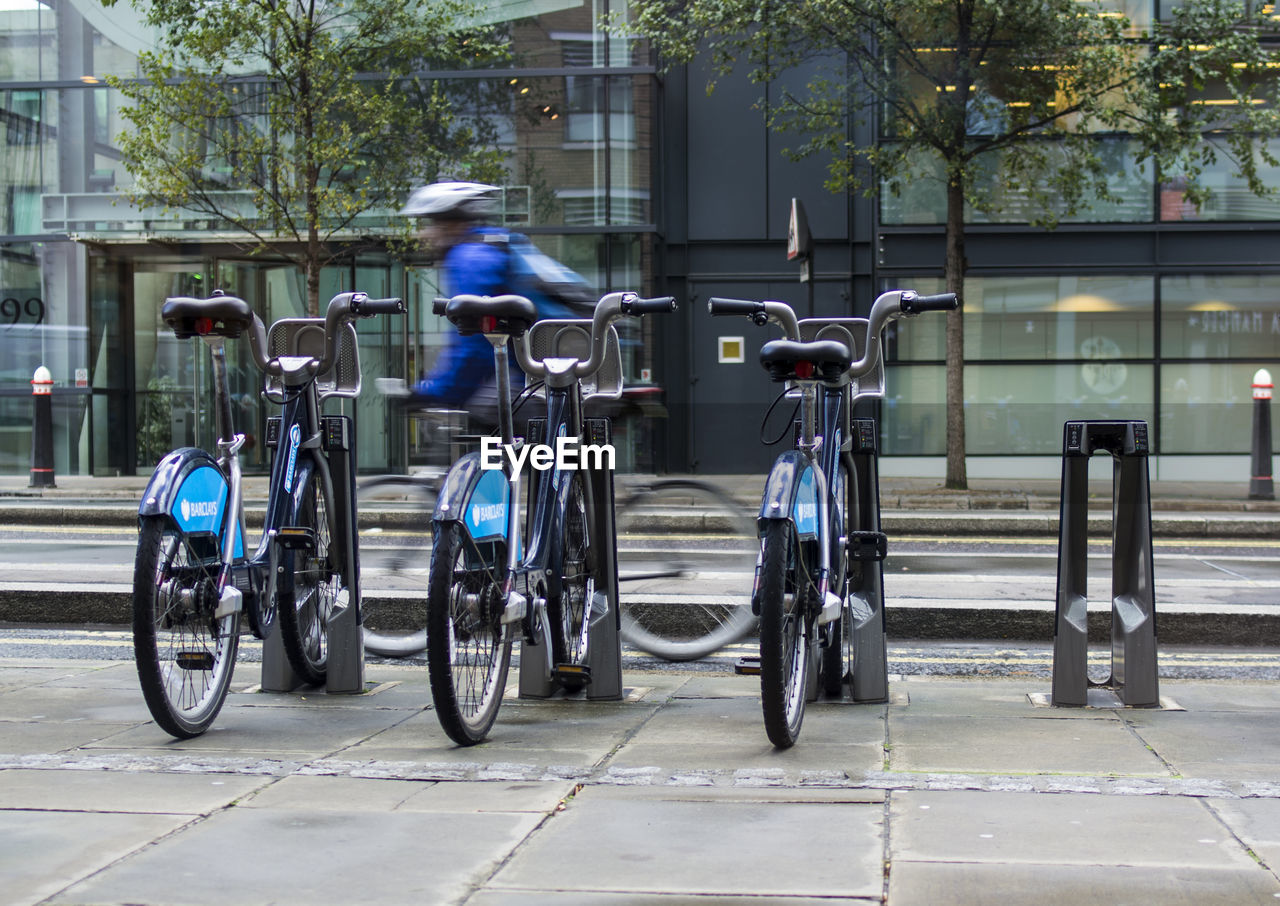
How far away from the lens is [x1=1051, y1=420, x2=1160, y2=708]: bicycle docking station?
16.5 ft

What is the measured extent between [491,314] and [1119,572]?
2.47m

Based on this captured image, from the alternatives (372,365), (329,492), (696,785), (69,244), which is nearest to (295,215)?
(372,365)

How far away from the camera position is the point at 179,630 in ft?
14.6

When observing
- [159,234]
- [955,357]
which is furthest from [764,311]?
[159,234]

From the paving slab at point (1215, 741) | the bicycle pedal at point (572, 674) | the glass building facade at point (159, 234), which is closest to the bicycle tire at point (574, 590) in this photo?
the bicycle pedal at point (572, 674)

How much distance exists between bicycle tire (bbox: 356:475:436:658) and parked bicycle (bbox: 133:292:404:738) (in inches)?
22.4

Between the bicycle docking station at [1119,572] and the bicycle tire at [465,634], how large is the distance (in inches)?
A: 79.3

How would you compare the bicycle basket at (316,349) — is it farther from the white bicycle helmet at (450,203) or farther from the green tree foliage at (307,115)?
the green tree foliage at (307,115)

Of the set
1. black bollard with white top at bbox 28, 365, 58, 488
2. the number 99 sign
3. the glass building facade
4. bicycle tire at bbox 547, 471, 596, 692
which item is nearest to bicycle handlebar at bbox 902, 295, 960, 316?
bicycle tire at bbox 547, 471, 596, 692

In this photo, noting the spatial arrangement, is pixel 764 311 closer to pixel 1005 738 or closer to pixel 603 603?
pixel 603 603

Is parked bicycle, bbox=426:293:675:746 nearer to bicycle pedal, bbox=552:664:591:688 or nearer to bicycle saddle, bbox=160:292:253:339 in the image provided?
bicycle pedal, bbox=552:664:591:688

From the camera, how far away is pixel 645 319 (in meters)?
20.6

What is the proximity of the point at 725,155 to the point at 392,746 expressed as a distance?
56.4 feet

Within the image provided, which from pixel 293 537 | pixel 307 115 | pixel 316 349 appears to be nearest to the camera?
pixel 293 537
